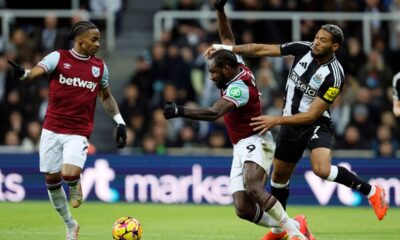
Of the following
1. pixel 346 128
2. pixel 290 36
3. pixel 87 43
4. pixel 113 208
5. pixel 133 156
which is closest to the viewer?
pixel 87 43

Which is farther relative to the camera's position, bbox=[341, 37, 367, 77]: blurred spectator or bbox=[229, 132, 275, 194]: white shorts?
bbox=[341, 37, 367, 77]: blurred spectator

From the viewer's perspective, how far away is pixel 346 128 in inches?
823

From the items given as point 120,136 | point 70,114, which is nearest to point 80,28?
point 70,114

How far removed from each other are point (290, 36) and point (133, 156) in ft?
18.3

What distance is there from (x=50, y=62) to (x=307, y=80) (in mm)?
3096

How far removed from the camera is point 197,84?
71.4 ft

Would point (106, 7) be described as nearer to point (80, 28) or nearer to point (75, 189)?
point (80, 28)

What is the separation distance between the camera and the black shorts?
43.4ft

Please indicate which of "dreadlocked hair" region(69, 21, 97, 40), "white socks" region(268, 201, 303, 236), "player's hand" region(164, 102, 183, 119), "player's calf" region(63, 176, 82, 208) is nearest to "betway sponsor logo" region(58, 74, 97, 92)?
"dreadlocked hair" region(69, 21, 97, 40)

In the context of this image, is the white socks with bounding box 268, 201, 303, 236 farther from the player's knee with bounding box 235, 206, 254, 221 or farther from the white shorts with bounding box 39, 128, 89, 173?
the white shorts with bounding box 39, 128, 89, 173

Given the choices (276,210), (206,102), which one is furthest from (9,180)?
(276,210)

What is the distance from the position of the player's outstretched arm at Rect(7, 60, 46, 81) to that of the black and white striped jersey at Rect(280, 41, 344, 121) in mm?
2991

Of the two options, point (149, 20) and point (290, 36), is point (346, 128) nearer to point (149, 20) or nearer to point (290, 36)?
point (290, 36)

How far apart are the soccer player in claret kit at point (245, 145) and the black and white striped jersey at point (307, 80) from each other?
965 mm
